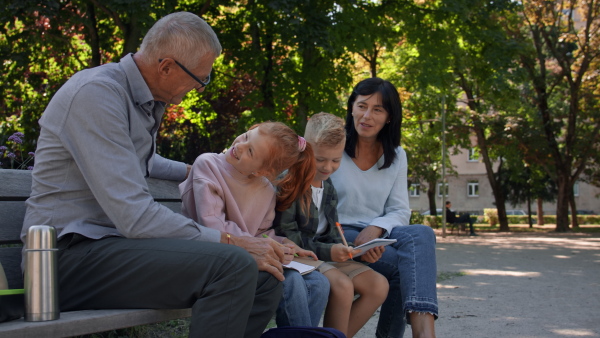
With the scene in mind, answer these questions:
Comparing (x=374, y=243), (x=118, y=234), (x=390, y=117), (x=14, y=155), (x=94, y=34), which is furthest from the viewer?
(x=94, y=34)

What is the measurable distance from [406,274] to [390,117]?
1.16 metres

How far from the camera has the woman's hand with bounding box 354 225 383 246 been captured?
3.78 meters

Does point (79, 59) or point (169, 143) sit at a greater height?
point (79, 59)

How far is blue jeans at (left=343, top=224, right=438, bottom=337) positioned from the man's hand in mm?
940

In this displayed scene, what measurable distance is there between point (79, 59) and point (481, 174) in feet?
156

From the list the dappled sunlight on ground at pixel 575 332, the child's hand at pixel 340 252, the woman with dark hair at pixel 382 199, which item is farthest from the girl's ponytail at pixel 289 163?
the dappled sunlight on ground at pixel 575 332

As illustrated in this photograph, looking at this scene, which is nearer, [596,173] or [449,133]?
[449,133]

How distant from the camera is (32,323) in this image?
2.08 meters

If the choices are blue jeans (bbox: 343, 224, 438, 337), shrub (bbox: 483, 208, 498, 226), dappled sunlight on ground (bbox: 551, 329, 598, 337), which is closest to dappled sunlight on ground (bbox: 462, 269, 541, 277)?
dappled sunlight on ground (bbox: 551, 329, 598, 337)

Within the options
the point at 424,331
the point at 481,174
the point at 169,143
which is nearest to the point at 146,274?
the point at 424,331

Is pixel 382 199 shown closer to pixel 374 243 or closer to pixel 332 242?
pixel 332 242

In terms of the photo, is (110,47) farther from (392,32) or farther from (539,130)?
(539,130)

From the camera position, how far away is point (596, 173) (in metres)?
29.1

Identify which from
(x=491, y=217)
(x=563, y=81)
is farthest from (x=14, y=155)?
(x=491, y=217)
